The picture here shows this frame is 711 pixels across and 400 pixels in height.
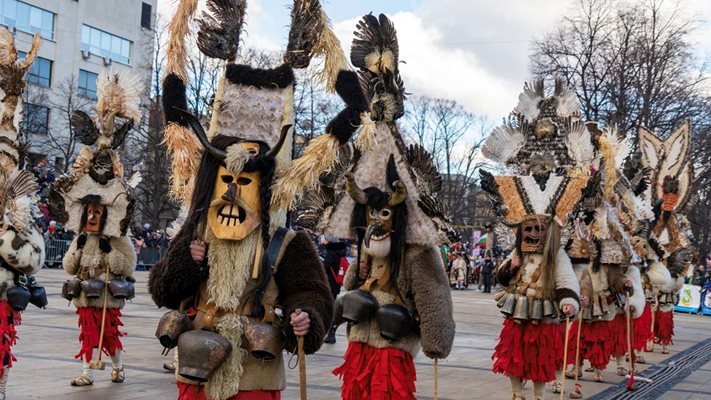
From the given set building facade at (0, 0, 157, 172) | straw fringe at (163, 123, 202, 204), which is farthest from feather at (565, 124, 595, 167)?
building facade at (0, 0, 157, 172)

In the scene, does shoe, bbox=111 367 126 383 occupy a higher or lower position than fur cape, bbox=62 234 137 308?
lower

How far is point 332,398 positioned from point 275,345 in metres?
4.14

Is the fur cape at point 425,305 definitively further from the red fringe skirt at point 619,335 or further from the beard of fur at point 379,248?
the red fringe skirt at point 619,335

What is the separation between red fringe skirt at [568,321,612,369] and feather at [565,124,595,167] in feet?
8.92

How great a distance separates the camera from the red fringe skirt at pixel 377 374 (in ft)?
20.3

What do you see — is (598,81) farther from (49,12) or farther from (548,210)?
(49,12)

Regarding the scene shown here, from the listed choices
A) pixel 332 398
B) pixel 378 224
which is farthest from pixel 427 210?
pixel 332 398

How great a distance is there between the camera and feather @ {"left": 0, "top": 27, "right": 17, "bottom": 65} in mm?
7621

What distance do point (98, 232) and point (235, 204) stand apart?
456cm

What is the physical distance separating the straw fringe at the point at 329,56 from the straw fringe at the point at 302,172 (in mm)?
464

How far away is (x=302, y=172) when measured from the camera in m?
4.94

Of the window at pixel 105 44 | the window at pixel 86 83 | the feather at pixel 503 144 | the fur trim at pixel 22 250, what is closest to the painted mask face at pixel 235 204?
the fur trim at pixel 22 250

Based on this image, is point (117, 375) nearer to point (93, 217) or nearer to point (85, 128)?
point (93, 217)

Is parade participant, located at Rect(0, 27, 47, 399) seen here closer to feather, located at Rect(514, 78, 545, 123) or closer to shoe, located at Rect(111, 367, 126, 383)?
shoe, located at Rect(111, 367, 126, 383)
